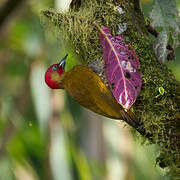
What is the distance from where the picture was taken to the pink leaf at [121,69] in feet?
6.71

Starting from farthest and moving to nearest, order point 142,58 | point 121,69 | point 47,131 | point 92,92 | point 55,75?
point 47,131
point 55,75
point 92,92
point 142,58
point 121,69

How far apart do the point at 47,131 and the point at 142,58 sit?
3.12 m

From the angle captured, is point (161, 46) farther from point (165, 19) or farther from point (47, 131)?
point (47, 131)

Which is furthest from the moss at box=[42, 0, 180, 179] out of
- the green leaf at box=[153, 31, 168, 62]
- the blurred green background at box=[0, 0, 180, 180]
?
the blurred green background at box=[0, 0, 180, 180]

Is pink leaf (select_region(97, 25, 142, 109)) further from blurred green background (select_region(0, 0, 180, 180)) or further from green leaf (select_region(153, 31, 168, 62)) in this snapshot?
blurred green background (select_region(0, 0, 180, 180))

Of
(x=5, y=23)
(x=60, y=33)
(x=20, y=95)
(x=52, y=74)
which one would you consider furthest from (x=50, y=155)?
(x=60, y=33)

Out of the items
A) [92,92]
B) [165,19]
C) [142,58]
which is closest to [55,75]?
[92,92]

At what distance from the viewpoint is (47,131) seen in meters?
5.14

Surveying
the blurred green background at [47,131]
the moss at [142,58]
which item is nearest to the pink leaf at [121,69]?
the moss at [142,58]

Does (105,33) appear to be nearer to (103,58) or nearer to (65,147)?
(103,58)

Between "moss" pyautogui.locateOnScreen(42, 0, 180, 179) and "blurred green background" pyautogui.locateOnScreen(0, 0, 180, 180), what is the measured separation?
6.45 ft

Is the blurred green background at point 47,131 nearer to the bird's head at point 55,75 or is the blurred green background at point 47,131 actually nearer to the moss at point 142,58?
the bird's head at point 55,75

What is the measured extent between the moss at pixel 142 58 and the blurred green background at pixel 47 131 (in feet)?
6.45

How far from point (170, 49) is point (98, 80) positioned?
453 mm
